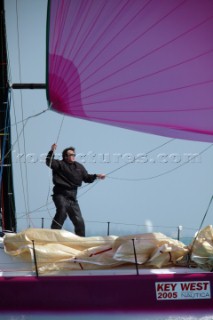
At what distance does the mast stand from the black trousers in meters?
0.74

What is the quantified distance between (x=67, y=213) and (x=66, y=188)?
0.83ft

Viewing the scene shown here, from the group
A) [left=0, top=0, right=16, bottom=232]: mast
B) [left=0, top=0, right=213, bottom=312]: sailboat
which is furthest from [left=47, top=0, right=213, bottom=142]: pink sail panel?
[left=0, top=0, right=16, bottom=232]: mast

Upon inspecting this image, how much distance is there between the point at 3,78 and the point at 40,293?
9.58 ft

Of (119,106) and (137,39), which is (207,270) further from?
A: (137,39)

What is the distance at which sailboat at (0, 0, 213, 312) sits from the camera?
5.80m

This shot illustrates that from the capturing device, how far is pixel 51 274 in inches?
220

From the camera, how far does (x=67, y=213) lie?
7.17 metres

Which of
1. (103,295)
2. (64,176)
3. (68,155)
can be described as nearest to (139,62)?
(68,155)

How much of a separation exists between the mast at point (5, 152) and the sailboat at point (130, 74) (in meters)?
0.93

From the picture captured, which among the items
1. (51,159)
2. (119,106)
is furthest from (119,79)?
(51,159)

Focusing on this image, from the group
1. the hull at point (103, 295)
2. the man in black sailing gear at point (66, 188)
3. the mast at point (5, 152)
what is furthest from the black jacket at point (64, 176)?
the hull at point (103, 295)

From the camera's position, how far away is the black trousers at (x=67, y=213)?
7.04 meters

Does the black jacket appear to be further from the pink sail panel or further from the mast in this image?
the pink sail panel

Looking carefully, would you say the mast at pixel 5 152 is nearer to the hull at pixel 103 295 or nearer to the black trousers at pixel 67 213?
the black trousers at pixel 67 213
